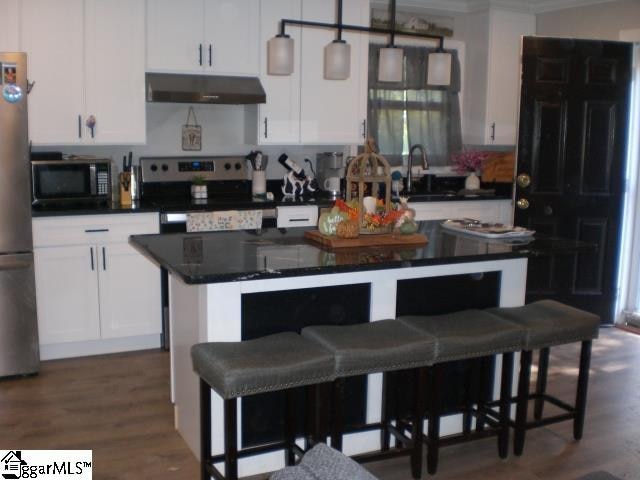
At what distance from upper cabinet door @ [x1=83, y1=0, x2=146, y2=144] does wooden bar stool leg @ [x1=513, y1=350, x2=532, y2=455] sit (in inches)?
114

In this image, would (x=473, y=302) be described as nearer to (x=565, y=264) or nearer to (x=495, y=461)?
(x=495, y=461)

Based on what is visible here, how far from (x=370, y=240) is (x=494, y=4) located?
3.28 meters

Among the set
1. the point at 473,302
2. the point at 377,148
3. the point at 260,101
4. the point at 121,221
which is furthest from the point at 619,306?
the point at 121,221

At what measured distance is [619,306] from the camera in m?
5.62

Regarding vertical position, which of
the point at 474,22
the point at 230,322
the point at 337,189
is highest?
the point at 474,22

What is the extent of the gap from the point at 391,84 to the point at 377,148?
53cm

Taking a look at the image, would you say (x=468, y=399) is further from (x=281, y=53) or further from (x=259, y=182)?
(x=259, y=182)

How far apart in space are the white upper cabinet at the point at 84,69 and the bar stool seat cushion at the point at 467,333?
257 cm

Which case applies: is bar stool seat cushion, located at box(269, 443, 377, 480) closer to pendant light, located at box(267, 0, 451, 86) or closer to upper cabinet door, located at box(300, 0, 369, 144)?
pendant light, located at box(267, 0, 451, 86)

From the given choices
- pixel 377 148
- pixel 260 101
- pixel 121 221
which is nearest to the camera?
pixel 121 221

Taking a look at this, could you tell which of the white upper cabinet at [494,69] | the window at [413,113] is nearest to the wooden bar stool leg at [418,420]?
the window at [413,113]

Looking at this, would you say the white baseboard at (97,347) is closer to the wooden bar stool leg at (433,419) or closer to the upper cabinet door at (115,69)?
the upper cabinet door at (115,69)

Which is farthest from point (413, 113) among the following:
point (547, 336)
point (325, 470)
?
point (325, 470)

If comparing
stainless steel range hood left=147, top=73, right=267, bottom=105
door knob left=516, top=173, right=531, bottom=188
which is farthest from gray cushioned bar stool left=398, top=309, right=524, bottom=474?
door knob left=516, top=173, right=531, bottom=188
